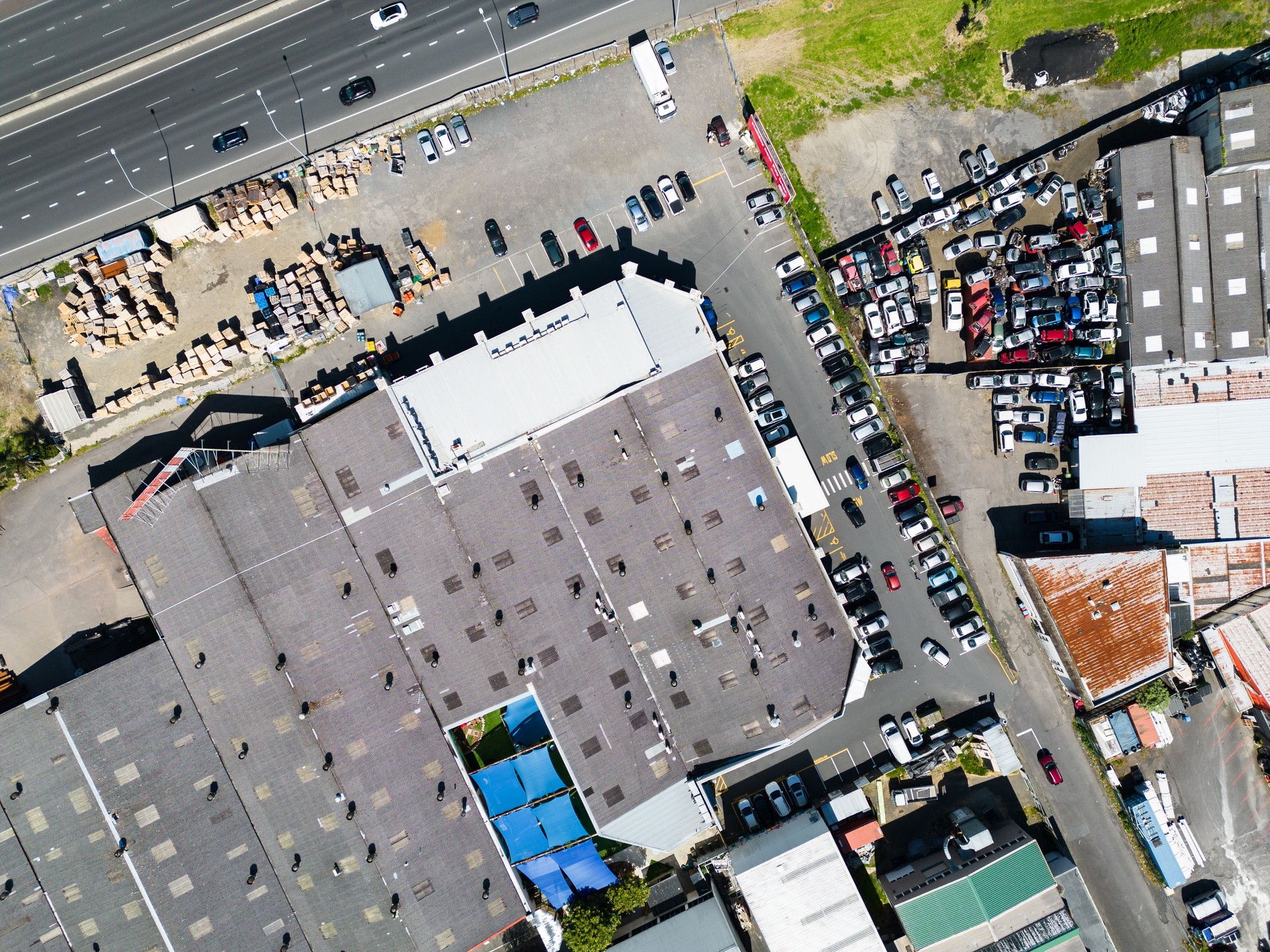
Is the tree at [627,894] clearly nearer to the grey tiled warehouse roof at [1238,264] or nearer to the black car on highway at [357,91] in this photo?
the grey tiled warehouse roof at [1238,264]

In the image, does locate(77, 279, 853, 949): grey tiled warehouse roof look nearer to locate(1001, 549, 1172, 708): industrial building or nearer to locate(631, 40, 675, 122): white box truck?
locate(1001, 549, 1172, 708): industrial building

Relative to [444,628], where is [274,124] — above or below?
above

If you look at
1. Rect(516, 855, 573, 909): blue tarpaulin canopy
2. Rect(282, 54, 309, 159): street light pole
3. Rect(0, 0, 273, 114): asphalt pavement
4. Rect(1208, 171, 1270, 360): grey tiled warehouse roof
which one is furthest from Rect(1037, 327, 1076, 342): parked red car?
Rect(0, 0, 273, 114): asphalt pavement

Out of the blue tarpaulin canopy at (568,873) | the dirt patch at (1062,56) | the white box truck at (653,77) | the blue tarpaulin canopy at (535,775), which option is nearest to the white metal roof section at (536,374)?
the white box truck at (653,77)

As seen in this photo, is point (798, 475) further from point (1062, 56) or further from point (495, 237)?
point (1062, 56)

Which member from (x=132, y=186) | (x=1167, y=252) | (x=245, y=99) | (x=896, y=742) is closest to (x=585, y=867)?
(x=896, y=742)

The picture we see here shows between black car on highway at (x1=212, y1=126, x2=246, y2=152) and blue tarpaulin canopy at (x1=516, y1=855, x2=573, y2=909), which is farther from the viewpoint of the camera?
black car on highway at (x1=212, y1=126, x2=246, y2=152)
